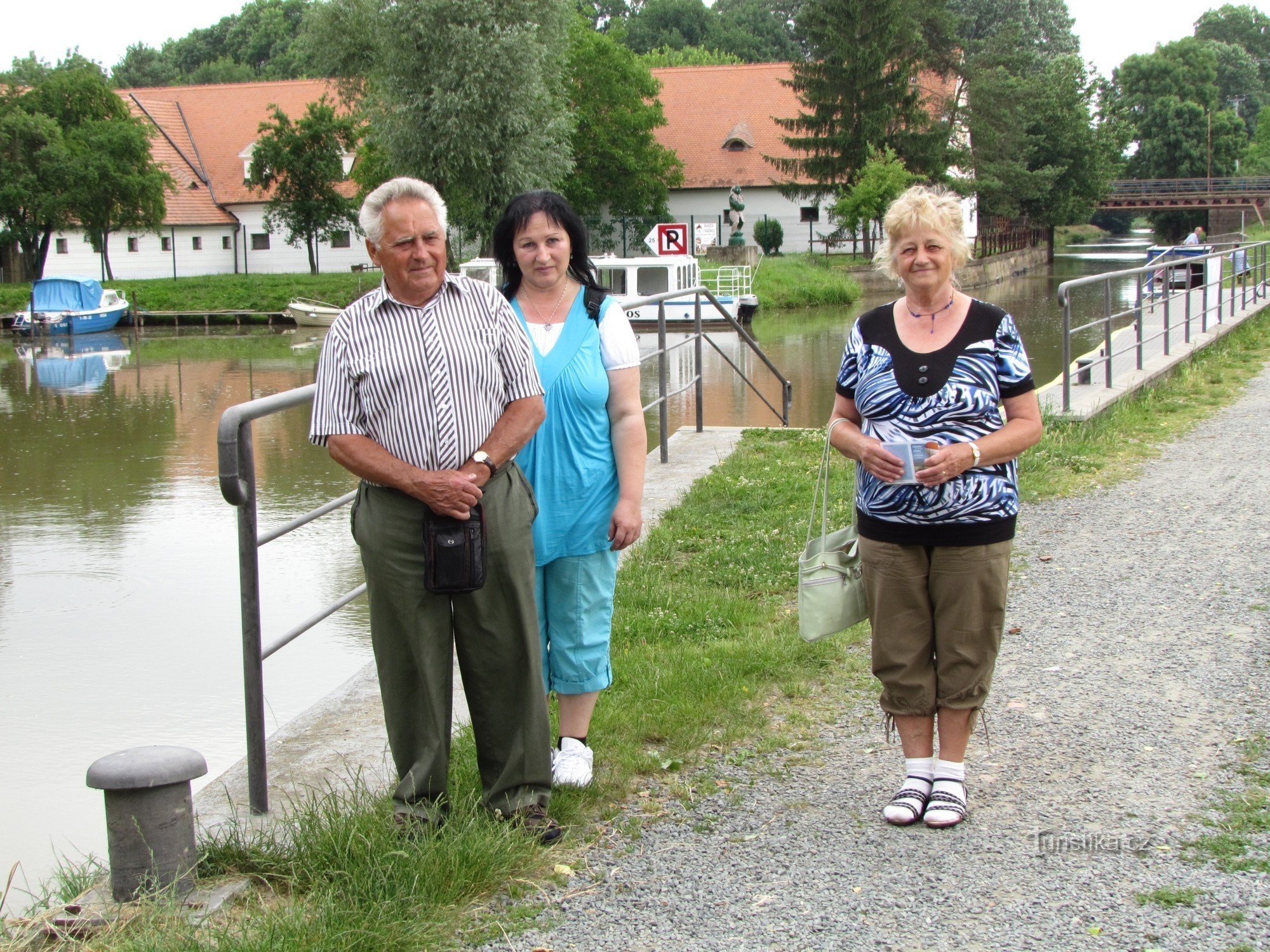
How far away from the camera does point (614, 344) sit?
3615 mm

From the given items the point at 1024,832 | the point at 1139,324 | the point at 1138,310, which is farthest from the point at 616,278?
the point at 1024,832

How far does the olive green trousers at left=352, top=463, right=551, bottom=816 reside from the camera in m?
3.18

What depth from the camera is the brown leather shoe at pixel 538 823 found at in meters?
3.38

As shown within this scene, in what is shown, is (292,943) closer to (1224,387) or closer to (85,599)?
(85,599)

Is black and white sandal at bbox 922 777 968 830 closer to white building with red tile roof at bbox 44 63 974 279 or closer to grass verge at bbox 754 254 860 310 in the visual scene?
grass verge at bbox 754 254 860 310

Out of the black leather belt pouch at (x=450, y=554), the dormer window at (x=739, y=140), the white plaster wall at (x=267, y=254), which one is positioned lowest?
the black leather belt pouch at (x=450, y=554)

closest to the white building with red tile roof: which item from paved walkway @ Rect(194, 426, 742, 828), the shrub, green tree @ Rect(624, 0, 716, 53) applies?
the shrub

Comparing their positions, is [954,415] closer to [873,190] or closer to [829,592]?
[829,592]

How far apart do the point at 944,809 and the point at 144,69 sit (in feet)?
302

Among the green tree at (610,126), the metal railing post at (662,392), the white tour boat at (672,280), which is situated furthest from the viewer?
the green tree at (610,126)

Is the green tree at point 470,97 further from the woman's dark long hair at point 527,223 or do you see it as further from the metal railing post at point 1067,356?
the woman's dark long hair at point 527,223

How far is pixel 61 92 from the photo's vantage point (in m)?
40.9

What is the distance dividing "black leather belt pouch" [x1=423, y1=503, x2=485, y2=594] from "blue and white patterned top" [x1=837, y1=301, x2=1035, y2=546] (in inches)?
43.3

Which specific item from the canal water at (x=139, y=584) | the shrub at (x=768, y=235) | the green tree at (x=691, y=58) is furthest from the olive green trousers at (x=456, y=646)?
the green tree at (x=691, y=58)
